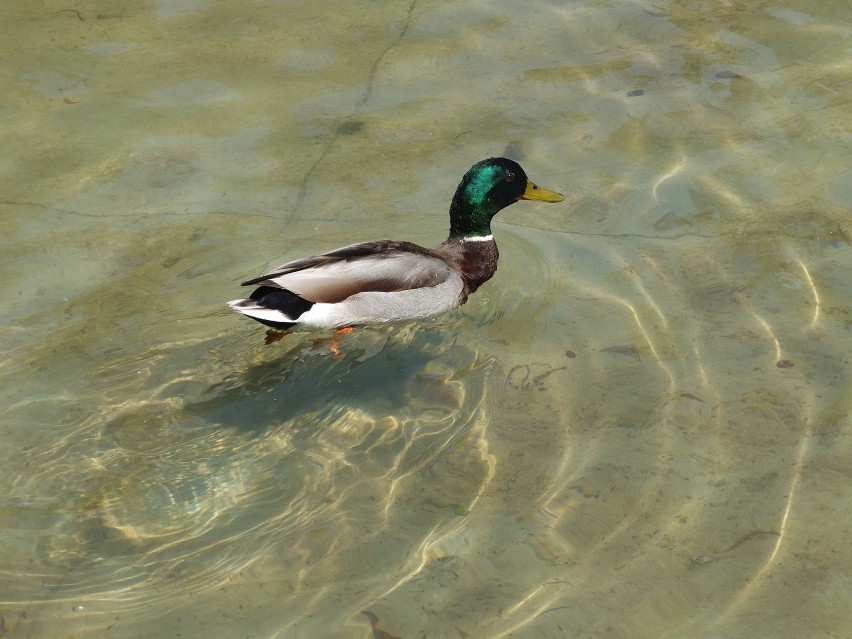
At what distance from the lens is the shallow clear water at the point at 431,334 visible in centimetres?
412

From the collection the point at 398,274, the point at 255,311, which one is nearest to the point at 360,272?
the point at 398,274

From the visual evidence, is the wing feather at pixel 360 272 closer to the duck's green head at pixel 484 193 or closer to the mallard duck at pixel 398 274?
the mallard duck at pixel 398 274

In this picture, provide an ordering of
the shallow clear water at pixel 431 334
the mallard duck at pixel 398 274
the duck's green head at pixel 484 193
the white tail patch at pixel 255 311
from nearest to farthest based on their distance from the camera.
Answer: the shallow clear water at pixel 431 334 → the white tail patch at pixel 255 311 → the mallard duck at pixel 398 274 → the duck's green head at pixel 484 193

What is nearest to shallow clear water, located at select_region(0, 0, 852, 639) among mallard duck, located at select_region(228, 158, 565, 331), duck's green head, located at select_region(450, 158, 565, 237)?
mallard duck, located at select_region(228, 158, 565, 331)

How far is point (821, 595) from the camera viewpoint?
13.1 ft

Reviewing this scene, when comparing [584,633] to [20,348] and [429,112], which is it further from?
[429,112]

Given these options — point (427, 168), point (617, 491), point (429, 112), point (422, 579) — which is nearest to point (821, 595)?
point (617, 491)

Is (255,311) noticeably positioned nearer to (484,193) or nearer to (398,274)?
(398,274)

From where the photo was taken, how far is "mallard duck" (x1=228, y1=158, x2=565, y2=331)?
5328mm

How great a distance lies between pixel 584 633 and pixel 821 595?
2.98ft

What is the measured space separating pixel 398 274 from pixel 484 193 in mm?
842

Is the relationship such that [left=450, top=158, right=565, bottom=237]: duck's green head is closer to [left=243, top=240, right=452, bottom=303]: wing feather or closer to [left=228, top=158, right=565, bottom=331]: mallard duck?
[left=228, top=158, right=565, bottom=331]: mallard duck

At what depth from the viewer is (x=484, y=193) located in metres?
6.15

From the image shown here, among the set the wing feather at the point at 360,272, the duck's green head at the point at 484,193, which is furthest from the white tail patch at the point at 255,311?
the duck's green head at the point at 484,193
